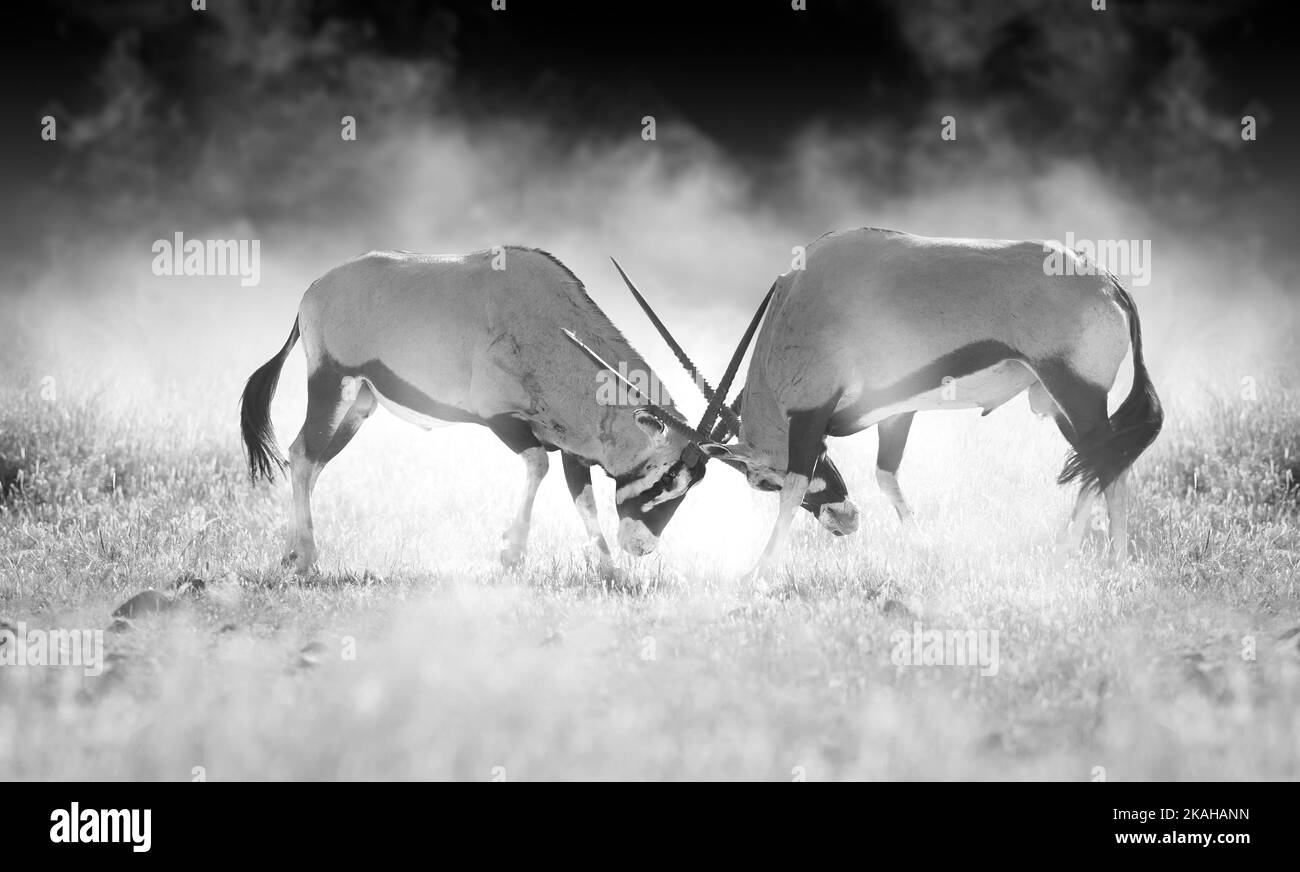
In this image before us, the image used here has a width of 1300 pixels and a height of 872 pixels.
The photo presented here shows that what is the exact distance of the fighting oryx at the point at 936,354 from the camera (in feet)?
33.2

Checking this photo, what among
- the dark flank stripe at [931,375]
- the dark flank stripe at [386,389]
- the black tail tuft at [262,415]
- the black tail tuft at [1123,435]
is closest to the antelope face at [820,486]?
the dark flank stripe at [931,375]

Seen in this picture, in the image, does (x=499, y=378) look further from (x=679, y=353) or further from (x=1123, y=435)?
(x=1123, y=435)

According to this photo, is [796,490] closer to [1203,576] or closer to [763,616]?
[763,616]

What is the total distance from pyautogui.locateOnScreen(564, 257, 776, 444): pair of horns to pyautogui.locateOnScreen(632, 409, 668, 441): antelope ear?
52mm

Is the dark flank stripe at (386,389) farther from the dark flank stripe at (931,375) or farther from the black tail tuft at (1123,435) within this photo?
the black tail tuft at (1123,435)

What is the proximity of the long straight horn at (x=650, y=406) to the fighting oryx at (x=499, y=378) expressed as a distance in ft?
0.06

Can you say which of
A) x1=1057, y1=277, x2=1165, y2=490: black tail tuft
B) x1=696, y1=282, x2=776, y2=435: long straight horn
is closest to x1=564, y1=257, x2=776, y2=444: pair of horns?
x1=696, y1=282, x2=776, y2=435: long straight horn

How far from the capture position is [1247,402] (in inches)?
589

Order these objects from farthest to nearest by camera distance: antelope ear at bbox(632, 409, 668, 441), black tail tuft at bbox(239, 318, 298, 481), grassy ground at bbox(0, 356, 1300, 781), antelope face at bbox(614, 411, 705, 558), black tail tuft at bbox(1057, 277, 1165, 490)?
black tail tuft at bbox(239, 318, 298, 481) < antelope face at bbox(614, 411, 705, 558) < antelope ear at bbox(632, 409, 668, 441) < black tail tuft at bbox(1057, 277, 1165, 490) < grassy ground at bbox(0, 356, 1300, 781)

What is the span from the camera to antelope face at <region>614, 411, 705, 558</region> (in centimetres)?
1071

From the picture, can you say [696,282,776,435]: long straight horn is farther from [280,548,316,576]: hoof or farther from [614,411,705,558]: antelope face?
[280,548,316,576]: hoof

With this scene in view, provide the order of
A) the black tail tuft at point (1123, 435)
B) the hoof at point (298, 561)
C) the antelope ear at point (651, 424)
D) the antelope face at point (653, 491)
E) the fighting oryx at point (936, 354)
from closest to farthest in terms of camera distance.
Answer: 1. the fighting oryx at point (936, 354)
2. the black tail tuft at point (1123, 435)
3. the antelope ear at point (651, 424)
4. the antelope face at point (653, 491)
5. the hoof at point (298, 561)

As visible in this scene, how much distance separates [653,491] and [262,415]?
408 centimetres

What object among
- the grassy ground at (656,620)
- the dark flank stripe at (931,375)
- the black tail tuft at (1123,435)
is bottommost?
the grassy ground at (656,620)
